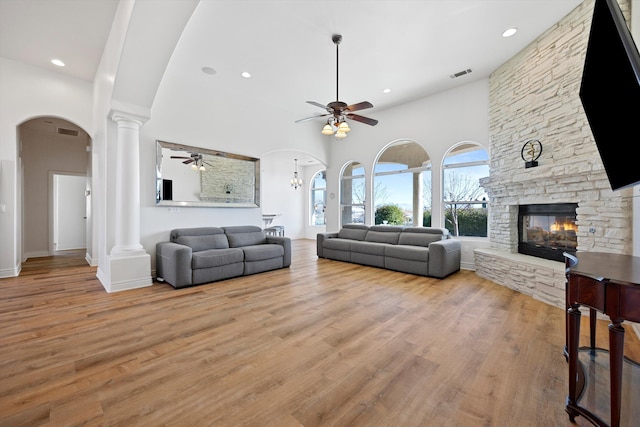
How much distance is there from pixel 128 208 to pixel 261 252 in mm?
2167

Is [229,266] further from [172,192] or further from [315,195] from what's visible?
[315,195]

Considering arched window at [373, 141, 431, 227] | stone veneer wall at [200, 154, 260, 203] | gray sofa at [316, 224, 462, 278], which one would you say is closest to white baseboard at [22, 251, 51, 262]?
stone veneer wall at [200, 154, 260, 203]

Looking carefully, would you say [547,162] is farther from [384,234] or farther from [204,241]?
[204,241]

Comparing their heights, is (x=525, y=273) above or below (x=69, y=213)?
below

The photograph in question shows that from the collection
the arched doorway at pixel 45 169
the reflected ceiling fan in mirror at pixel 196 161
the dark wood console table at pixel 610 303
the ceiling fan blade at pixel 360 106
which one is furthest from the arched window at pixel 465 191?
the arched doorway at pixel 45 169

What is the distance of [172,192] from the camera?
4812mm

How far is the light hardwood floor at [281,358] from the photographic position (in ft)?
4.93

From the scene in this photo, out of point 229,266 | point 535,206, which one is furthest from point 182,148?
point 535,206

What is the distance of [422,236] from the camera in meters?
5.31

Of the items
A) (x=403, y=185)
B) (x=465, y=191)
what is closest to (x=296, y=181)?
(x=403, y=185)

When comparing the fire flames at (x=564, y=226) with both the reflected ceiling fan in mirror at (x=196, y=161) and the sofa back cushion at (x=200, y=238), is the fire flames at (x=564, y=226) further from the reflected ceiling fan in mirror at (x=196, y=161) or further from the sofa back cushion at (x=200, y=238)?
the reflected ceiling fan in mirror at (x=196, y=161)

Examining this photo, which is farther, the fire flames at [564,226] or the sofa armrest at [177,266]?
the sofa armrest at [177,266]

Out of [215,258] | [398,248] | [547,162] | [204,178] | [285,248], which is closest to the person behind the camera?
[547,162]

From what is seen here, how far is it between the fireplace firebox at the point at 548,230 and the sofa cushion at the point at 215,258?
15.6 ft
